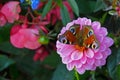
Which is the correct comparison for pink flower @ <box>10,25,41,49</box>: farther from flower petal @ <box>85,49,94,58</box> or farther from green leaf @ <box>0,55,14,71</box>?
flower petal @ <box>85,49,94,58</box>

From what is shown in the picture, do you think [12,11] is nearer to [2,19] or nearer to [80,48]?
[2,19]

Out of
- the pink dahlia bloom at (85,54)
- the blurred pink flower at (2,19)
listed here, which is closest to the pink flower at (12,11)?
the blurred pink flower at (2,19)

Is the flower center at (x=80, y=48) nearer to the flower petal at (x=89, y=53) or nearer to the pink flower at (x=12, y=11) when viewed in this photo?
the flower petal at (x=89, y=53)

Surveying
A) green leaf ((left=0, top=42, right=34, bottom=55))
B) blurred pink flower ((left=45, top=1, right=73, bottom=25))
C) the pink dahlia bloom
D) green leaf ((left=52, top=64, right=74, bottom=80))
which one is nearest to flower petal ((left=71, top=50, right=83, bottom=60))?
the pink dahlia bloom

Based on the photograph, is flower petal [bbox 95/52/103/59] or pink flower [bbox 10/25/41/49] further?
pink flower [bbox 10/25/41/49]

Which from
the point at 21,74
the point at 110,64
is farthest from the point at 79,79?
the point at 21,74

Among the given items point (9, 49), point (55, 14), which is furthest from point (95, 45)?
point (9, 49)
